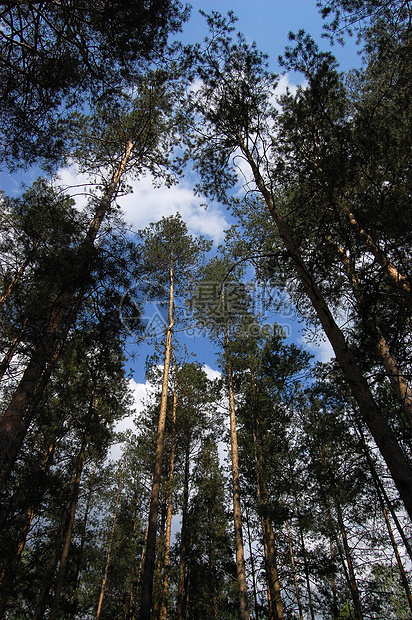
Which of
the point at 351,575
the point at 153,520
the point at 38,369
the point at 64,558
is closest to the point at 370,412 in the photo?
the point at 38,369

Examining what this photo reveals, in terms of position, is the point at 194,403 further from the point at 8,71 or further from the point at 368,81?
the point at 368,81

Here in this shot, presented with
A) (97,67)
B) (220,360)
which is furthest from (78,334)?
(220,360)

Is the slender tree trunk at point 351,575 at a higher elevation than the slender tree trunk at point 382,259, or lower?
lower

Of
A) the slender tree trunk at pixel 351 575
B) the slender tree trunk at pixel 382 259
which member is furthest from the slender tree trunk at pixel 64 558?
the slender tree trunk at pixel 382 259

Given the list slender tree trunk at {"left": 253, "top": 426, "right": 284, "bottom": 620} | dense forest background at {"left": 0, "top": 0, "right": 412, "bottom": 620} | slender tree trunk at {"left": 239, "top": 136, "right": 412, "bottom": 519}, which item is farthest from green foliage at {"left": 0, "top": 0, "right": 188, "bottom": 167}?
slender tree trunk at {"left": 253, "top": 426, "right": 284, "bottom": 620}

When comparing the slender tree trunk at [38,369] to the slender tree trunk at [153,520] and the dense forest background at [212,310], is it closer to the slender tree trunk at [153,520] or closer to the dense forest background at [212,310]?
the dense forest background at [212,310]

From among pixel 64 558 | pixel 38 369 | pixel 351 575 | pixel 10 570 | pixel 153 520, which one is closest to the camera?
pixel 38 369

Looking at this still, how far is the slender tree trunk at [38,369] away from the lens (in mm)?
4137

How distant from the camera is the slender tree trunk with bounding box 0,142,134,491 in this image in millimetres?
4137

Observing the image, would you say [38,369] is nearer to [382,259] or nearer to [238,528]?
[382,259]

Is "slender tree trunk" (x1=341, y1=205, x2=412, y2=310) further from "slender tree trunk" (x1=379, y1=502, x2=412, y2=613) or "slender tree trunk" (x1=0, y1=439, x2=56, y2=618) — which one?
"slender tree trunk" (x1=0, y1=439, x2=56, y2=618)

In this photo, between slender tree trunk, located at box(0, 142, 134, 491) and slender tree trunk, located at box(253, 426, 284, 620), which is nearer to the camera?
slender tree trunk, located at box(0, 142, 134, 491)

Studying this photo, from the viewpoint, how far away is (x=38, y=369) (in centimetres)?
472

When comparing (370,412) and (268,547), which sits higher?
(268,547)
